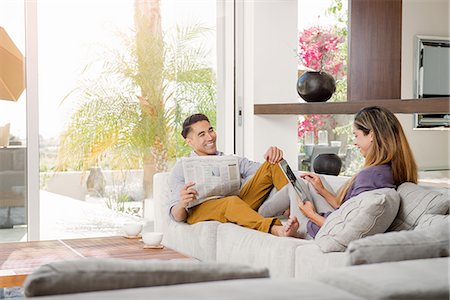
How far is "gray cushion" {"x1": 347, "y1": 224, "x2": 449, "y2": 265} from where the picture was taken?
2273mm

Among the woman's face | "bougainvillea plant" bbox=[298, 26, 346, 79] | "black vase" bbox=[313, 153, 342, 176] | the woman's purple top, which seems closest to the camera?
the woman's purple top

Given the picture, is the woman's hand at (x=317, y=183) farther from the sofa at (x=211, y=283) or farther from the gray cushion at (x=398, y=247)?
the sofa at (x=211, y=283)

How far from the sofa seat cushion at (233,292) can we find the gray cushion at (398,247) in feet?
0.93

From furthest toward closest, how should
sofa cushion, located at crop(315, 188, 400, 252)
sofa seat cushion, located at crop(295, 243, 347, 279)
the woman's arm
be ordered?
the woman's arm → sofa cushion, located at crop(315, 188, 400, 252) → sofa seat cushion, located at crop(295, 243, 347, 279)

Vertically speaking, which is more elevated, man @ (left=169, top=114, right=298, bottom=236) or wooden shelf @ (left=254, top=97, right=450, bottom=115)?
wooden shelf @ (left=254, top=97, right=450, bottom=115)

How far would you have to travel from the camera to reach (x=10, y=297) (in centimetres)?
512

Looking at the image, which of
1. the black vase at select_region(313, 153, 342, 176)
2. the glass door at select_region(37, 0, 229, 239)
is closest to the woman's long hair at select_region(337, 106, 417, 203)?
the black vase at select_region(313, 153, 342, 176)

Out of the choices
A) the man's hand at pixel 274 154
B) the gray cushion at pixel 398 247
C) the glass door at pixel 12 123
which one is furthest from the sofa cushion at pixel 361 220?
the glass door at pixel 12 123

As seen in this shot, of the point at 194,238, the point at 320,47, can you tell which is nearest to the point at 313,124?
the point at 320,47

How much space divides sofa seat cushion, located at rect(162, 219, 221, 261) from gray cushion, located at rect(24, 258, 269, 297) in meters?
2.44

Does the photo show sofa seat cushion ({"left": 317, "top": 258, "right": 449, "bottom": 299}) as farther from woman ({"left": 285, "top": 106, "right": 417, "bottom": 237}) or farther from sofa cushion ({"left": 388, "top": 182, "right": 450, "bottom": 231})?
woman ({"left": 285, "top": 106, "right": 417, "bottom": 237})

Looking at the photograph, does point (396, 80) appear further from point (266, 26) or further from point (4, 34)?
point (4, 34)

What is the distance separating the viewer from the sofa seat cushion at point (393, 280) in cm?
196

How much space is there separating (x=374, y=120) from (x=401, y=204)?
504mm
